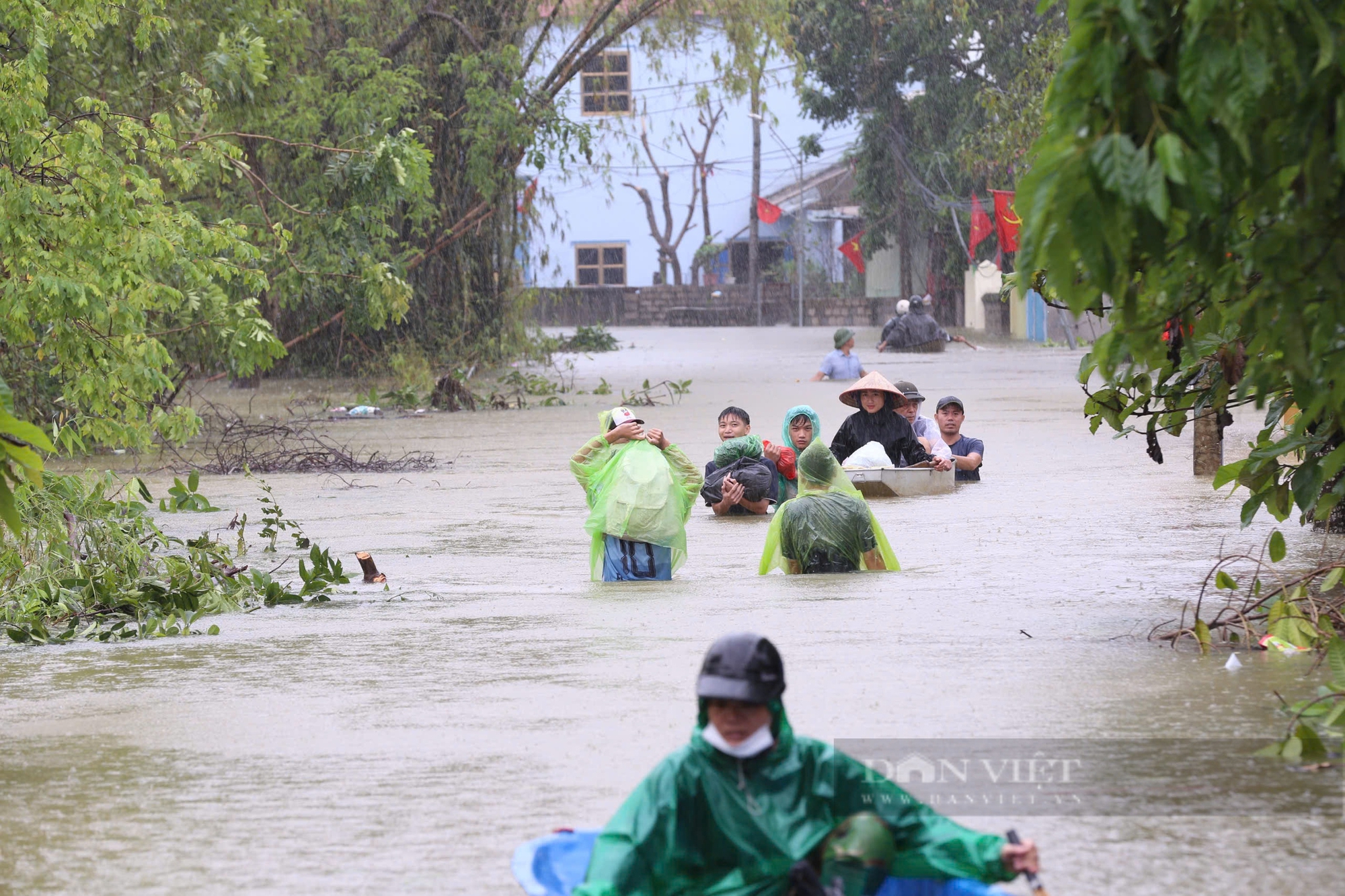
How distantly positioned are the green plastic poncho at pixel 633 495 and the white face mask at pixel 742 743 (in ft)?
18.6

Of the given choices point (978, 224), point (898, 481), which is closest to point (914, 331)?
point (978, 224)

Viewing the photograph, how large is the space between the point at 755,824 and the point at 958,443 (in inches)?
451

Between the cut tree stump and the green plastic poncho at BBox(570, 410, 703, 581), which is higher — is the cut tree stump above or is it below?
below

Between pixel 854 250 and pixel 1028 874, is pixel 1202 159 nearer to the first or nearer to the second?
pixel 1028 874

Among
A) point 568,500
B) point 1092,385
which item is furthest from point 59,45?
point 1092,385

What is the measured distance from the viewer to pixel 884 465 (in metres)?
13.9

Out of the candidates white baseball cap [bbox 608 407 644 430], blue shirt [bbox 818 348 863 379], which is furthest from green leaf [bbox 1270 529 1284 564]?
blue shirt [bbox 818 348 863 379]

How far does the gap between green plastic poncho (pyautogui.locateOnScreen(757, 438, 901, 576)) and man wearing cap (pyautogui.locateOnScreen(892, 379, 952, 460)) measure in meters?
5.04

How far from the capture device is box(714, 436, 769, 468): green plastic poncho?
13.0 metres

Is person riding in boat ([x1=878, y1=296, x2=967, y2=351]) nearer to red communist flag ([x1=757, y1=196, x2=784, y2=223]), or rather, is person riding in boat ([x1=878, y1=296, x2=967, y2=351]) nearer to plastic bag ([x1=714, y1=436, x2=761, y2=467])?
red communist flag ([x1=757, y1=196, x2=784, y2=223])

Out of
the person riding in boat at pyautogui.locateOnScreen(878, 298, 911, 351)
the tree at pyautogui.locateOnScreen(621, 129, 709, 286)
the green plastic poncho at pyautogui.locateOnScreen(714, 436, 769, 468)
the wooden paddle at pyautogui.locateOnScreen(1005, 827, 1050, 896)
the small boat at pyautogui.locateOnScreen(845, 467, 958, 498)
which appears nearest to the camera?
the wooden paddle at pyautogui.locateOnScreen(1005, 827, 1050, 896)

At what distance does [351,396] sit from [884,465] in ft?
48.7

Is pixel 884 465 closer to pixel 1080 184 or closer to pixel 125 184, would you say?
pixel 125 184

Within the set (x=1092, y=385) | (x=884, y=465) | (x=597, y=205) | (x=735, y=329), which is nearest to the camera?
(x=884, y=465)
